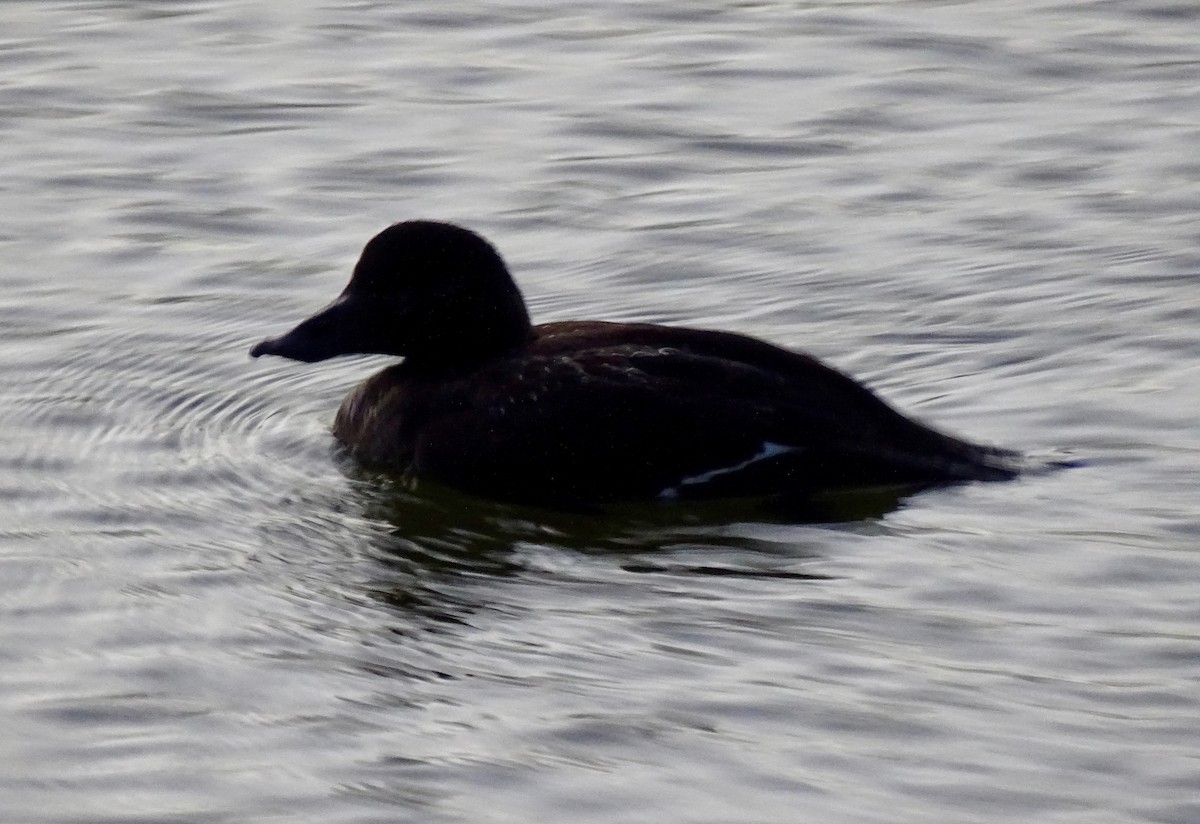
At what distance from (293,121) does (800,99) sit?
2319 mm

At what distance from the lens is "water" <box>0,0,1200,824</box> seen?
5.18 m

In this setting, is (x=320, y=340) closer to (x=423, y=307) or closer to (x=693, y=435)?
(x=423, y=307)

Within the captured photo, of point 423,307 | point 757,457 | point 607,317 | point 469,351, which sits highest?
point 423,307

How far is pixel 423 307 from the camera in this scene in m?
7.55

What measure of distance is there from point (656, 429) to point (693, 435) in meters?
0.11

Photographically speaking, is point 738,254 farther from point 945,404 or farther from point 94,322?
point 94,322

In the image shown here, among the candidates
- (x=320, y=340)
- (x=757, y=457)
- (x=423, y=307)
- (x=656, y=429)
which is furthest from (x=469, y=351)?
A: (x=757, y=457)

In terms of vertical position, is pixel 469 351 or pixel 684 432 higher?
pixel 469 351

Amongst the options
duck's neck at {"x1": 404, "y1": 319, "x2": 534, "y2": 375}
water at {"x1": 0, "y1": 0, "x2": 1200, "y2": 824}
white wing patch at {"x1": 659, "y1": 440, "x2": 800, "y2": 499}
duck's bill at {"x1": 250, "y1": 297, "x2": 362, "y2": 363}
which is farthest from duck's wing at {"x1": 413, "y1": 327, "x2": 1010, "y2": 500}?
duck's bill at {"x1": 250, "y1": 297, "x2": 362, "y2": 363}

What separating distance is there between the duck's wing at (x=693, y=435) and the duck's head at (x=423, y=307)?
1.41ft

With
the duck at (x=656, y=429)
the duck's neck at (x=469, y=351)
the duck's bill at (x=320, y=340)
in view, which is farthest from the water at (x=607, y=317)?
the duck's neck at (x=469, y=351)

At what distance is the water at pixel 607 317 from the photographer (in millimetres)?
5176

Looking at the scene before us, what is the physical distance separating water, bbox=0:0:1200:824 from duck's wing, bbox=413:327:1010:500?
0.45ft

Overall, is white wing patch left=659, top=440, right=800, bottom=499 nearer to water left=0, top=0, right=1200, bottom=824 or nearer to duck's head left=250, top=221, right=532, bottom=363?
water left=0, top=0, right=1200, bottom=824
